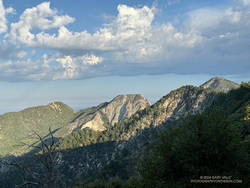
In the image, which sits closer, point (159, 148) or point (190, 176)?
point (190, 176)

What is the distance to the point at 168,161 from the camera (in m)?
36.3

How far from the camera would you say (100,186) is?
311 ft

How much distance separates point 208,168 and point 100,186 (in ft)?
223

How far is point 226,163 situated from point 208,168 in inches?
97.1

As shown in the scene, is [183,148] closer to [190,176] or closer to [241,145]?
[190,176]

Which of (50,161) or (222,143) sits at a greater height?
(50,161)

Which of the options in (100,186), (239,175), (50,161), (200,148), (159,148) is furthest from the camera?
(100,186)

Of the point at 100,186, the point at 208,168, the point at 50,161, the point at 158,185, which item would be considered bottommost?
the point at 100,186

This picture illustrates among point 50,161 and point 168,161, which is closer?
point 50,161

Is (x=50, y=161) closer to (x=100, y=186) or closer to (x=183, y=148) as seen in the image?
(x=183, y=148)

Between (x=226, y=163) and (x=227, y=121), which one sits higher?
(x=227, y=121)

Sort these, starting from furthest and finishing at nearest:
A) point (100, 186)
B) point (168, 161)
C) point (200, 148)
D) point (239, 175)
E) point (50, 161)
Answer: point (100, 186) → point (168, 161) → point (200, 148) → point (239, 175) → point (50, 161)

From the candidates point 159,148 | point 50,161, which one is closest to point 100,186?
point 159,148

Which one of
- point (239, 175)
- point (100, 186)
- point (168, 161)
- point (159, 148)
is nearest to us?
point (239, 175)
